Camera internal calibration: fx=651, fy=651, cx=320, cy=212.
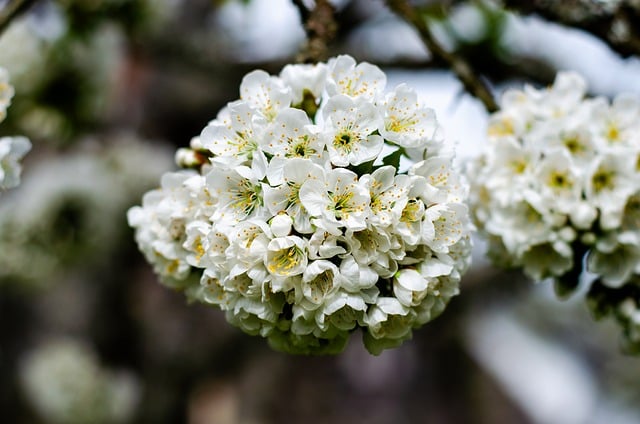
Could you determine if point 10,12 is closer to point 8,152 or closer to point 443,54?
point 8,152

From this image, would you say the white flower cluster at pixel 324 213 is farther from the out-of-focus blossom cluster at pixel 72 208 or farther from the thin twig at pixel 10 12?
the out-of-focus blossom cluster at pixel 72 208

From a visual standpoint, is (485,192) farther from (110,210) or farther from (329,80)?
(110,210)

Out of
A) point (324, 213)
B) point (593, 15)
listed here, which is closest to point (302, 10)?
point (324, 213)

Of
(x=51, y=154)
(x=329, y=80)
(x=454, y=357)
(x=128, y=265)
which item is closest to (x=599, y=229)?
(x=329, y=80)

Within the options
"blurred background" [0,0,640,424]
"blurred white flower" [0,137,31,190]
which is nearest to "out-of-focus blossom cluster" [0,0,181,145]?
"blurred background" [0,0,640,424]

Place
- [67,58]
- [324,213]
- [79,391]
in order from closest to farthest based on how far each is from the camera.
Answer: [324,213], [67,58], [79,391]

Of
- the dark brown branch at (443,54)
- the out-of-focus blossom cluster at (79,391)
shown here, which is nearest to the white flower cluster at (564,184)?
the dark brown branch at (443,54)
